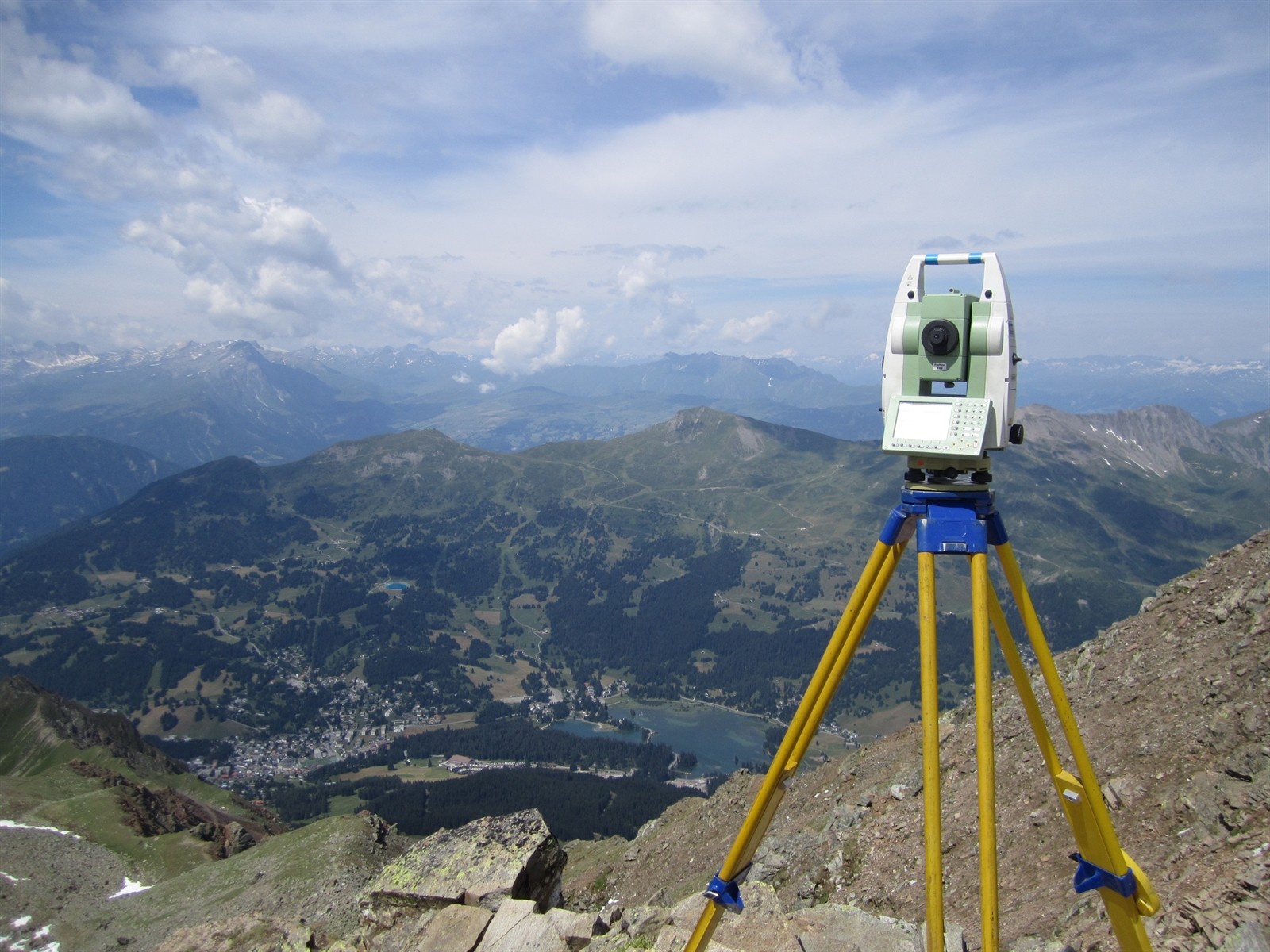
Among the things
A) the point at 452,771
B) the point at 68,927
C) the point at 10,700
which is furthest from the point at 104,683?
the point at 68,927

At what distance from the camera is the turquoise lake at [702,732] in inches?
6378

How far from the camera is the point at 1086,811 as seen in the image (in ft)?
18.7

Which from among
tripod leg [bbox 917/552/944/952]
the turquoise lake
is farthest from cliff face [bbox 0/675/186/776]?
the turquoise lake

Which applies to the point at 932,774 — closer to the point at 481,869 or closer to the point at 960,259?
the point at 960,259

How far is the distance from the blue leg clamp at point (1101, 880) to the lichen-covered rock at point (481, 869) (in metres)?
8.36

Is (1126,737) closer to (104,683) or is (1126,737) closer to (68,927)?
(68,927)

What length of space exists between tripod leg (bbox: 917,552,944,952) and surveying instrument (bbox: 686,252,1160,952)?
0.06 feet

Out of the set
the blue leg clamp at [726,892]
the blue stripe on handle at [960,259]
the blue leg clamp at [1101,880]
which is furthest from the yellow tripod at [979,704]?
the blue stripe on handle at [960,259]

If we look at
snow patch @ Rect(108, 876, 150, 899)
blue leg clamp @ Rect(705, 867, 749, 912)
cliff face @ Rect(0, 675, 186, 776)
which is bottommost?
cliff face @ Rect(0, 675, 186, 776)

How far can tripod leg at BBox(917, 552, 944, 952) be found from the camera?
4965 mm

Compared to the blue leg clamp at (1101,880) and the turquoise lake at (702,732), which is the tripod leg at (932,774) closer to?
the blue leg clamp at (1101,880)

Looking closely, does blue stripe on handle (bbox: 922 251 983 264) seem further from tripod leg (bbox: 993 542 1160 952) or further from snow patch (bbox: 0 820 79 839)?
snow patch (bbox: 0 820 79 839)

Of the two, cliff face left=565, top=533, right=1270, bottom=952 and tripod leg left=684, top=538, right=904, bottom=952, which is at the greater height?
tripod leg left=684, top=538, right=904, bottom=952

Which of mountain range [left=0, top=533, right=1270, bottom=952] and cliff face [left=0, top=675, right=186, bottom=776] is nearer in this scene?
mountain range [left=0, top=533, right=1270, bottom=952]
